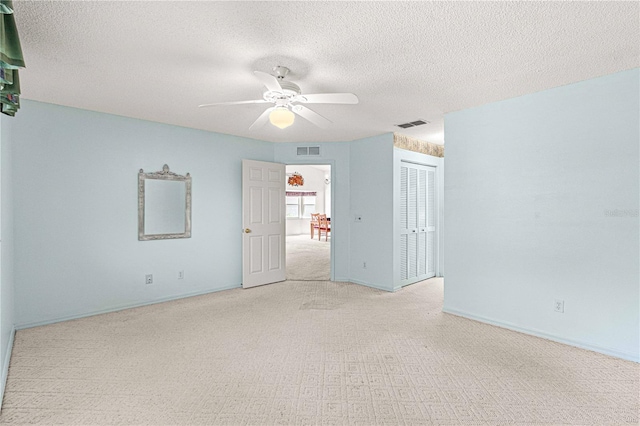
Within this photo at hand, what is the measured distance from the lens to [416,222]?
5340 millimetres

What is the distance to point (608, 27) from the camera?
79.7 inches

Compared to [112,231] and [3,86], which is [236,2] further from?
[112,231]

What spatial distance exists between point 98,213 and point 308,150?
10.1 feet

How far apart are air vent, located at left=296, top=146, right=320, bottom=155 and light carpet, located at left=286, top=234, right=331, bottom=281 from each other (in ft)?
7.00

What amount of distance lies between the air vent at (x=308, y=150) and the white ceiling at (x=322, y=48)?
2033 millimetres

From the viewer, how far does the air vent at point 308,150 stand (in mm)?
5484

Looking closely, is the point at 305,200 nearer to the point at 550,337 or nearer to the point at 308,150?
the point at 308,150

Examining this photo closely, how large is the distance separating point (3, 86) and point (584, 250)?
434 cm

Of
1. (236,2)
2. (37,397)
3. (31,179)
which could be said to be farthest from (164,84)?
(37,397)

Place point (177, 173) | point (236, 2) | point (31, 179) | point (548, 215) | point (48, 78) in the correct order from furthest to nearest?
point (177, 173) → point (31, 179) → point (548, 215) → point (48, 78) → point (236, 2)

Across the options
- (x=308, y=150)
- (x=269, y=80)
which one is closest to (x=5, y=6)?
(x=269, y=80)

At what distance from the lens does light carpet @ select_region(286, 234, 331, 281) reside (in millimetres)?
5871

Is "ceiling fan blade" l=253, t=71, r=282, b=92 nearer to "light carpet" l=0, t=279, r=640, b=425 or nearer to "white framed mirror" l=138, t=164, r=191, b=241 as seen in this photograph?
"light carpet" l=0, t=279, r=640, b=425

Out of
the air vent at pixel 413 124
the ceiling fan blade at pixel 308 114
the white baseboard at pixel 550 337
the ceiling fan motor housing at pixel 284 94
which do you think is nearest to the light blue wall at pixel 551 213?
the white baseboard at pixel 550 337
